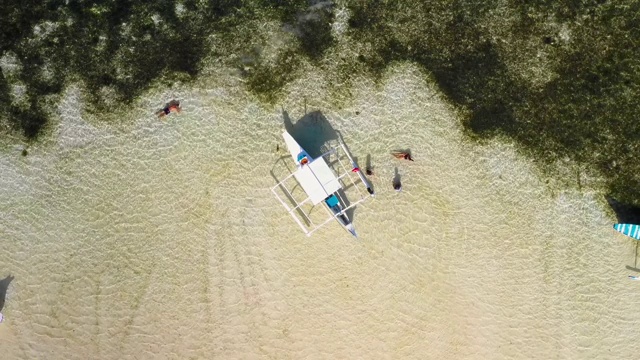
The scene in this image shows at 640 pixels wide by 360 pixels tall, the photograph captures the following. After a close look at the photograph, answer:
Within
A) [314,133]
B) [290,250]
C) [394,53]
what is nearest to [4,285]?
[290,250]

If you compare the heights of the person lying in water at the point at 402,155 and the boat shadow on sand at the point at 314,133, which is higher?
the boat shadow on sand at the point at 314,133

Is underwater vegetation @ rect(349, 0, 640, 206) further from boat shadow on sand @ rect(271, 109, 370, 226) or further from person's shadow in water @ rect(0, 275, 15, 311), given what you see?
person's shadow in water @ rect(0, 275, 15, 311)

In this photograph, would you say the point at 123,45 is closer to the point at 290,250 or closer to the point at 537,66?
the point at 290,250

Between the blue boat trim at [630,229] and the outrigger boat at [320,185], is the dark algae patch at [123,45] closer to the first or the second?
the outrigger boat at [320,185]

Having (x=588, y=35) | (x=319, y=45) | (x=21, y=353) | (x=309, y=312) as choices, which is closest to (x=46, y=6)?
(x=319, y=45)

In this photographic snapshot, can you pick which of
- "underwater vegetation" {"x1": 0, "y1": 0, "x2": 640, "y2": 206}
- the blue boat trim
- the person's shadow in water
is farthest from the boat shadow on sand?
the person's shadow in water

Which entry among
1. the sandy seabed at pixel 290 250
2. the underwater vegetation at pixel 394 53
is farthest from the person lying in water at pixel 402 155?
the underwater vegetation at pixel 394 53

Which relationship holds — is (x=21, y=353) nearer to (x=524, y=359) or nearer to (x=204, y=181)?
(x=204, y=181)
